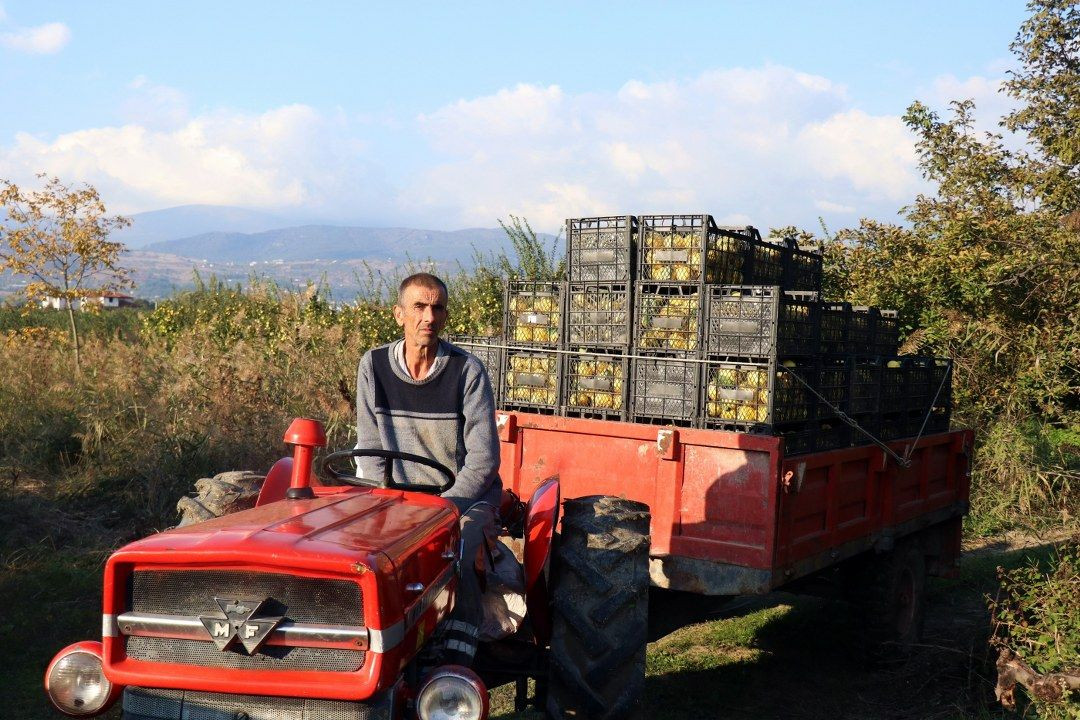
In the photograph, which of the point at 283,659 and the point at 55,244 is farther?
the point at 55,244

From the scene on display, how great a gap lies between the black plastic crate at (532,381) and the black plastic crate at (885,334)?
2270mm

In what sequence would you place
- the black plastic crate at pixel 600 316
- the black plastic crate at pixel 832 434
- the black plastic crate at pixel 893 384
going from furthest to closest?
the black plastic crate at pixel 893 384 < the black plastic crate at pixel 600 316 < the black plastic crate at pixel 832 434

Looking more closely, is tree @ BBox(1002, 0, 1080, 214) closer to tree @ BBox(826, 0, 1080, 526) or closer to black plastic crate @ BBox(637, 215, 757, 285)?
tree @ BBox(826, 0, 1080, 526)

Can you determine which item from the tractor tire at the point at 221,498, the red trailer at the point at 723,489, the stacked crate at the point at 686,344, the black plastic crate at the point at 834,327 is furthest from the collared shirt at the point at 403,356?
the black plastic crate at the point at 834,327

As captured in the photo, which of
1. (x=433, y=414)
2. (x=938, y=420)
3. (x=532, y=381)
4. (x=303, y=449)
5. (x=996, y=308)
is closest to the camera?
(x=303, y=449)

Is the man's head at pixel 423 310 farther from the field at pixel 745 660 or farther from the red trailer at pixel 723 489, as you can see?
the field at pixel 745 660

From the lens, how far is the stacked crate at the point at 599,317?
6.00 meters

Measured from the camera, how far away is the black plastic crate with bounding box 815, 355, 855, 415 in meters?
6.03

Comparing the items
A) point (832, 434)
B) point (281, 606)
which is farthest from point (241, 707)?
point (832, 434)

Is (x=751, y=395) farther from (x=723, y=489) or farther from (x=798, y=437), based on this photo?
(x=723, y=489)

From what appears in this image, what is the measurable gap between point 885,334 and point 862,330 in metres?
0.54

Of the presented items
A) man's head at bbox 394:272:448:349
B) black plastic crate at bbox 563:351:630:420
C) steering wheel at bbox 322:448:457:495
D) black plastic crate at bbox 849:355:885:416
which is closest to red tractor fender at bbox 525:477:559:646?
steering wheel at bbox 322:448:457:495

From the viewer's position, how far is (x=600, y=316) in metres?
6.15

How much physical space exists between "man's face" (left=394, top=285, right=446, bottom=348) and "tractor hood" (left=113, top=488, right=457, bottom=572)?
907 millimetres
